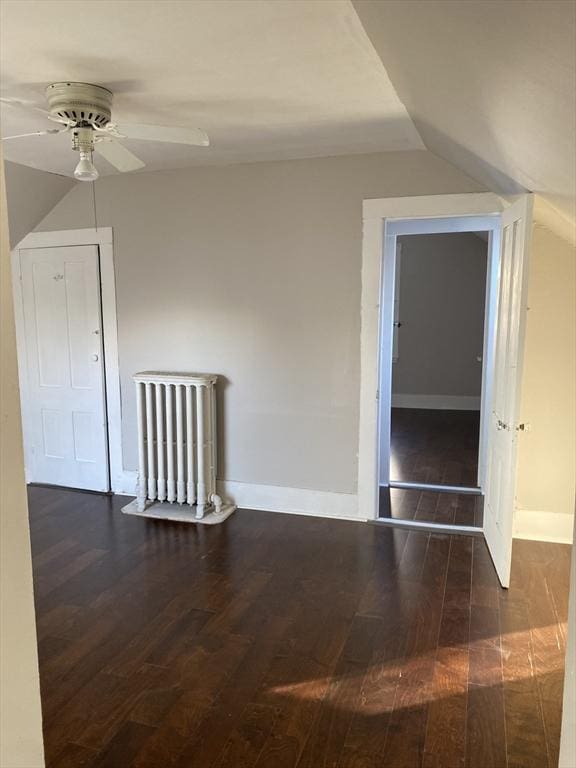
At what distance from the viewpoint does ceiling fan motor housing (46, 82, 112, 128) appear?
7.48 ft

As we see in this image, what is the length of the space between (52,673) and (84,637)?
0.82ft

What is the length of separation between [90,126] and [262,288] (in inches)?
65.1

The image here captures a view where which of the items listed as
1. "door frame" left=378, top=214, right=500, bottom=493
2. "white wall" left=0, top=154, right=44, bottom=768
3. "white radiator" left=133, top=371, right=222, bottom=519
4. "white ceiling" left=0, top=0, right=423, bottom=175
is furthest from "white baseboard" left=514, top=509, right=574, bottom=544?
"white wall" left=0, top=154, right=44, bottom=768

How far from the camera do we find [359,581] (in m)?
3.01

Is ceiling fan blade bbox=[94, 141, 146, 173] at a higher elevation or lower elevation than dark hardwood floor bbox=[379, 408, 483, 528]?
higher

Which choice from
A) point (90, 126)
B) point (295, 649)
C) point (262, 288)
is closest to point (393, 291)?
point (262, 288)

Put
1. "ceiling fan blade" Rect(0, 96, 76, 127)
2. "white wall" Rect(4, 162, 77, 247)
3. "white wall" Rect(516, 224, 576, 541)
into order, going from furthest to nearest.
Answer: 1. "white wall" Rect(4, 162, 77, 247)
2. "white wall" Rect(516, 224, 576, 541)
3. "ceiling fan blade" Rect(0, 96, 76, 127)

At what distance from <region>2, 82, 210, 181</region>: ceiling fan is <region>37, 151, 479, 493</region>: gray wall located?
1428mm

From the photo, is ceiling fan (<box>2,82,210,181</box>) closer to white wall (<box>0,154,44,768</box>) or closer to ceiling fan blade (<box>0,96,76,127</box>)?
ceiling fan blade (<box>0,96,76,127</box>)

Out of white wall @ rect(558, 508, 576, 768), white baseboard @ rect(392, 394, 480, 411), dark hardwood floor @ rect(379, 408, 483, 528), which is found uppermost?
white wall @ rect(558, 508, 576, 768)

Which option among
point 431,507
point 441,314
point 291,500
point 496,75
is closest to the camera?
point 496,75

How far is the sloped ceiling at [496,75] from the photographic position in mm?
1135

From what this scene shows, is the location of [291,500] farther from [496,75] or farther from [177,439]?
[496,75]

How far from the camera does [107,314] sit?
14.0 feet
